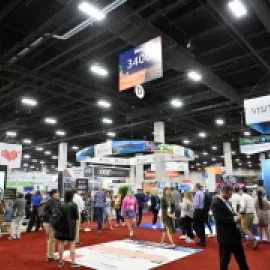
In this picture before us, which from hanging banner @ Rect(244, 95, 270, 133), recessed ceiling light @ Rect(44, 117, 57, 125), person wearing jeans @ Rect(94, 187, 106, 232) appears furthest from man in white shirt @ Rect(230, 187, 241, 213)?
recessed ceiling light @ Rect(44, 117, 57, 125)

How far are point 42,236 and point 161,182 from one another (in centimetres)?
635

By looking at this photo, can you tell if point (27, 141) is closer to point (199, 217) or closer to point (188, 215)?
point (188, 215)

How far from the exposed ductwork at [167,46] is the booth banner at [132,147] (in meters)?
3.65

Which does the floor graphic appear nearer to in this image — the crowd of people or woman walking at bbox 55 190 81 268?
the crowd of people

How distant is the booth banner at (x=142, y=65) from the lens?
5094 millimetres

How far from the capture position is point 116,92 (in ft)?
37.4

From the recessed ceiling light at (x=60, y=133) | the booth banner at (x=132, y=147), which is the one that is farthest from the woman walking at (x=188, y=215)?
the recessed ceiling light at (x=60, y=133)

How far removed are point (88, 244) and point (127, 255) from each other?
164 cm

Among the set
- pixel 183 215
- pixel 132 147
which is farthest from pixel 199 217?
pixel 132 147

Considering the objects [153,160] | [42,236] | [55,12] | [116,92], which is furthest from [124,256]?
[153,160]

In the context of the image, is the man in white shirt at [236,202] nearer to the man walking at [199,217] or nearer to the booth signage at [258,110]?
the man walking at [199,217]

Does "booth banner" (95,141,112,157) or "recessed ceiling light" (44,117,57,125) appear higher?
"recessed ceiling light" (44,117,57,125)

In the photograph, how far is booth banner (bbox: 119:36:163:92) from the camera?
509 cm

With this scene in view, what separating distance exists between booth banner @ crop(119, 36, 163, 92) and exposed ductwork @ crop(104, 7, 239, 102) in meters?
0.84
